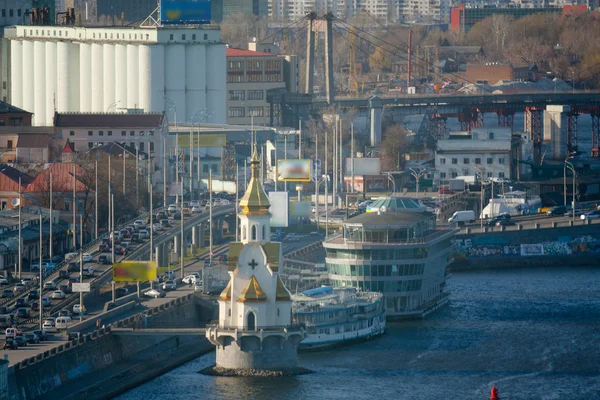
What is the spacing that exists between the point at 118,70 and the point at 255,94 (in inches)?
773

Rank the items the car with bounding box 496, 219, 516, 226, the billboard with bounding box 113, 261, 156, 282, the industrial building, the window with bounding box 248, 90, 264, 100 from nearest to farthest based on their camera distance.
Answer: the billboard with bounding box 113, 261, 156, 282 < the car with bounding box 496, 219, 516, 226 < the industrial building < the window with bounding box 248, 90, 264, 100

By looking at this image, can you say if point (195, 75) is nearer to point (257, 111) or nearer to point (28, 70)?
point (28, 70)

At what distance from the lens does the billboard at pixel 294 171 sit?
307 feet

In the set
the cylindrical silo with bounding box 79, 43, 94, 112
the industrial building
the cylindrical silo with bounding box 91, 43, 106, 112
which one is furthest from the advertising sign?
the cylindrical silo with bounding box 79, 43, 94, 112

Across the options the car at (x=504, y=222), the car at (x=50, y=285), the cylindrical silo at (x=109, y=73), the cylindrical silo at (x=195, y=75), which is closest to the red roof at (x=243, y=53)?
the cylindrical silo at (x=109, y=73)

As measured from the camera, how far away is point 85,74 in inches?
4906

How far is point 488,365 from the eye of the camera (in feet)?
200

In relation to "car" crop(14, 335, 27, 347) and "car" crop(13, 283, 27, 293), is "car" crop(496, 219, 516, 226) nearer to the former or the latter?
"car" crop(13, 283, 27, 293)

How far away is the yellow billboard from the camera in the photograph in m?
103

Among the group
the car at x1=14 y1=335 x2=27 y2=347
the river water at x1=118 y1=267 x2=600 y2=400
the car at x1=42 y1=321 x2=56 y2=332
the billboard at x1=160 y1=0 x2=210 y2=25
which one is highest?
the billboard at x1=160 y1=0 x2=210 y2=25

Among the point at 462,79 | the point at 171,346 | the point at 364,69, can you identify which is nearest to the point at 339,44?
the point at 364,69

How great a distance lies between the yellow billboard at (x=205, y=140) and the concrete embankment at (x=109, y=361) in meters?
35.5

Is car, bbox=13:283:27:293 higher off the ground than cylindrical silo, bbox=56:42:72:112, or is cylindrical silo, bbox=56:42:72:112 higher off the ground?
cylindrical silo, bbox=56:42:72:112

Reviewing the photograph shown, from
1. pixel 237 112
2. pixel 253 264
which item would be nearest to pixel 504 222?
pixel 253 264
